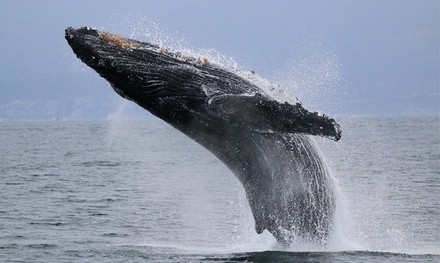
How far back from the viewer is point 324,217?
13.4 m

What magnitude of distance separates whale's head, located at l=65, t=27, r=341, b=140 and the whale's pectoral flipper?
0.09ft

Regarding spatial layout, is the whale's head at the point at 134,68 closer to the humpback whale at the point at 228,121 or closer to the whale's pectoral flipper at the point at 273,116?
the humpback whale at the point at 228,121

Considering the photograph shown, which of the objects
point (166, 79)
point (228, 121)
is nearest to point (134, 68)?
point (166, 79)

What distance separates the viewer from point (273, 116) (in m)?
11.7

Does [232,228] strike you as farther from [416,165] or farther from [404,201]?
[416,165]

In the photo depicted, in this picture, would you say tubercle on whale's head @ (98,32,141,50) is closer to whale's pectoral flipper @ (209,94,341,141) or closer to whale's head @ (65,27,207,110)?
whale's head @ (65,27,207,110)

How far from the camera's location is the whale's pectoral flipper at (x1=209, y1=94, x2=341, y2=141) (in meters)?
11.4

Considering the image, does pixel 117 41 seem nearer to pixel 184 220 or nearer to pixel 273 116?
pixel 273 116

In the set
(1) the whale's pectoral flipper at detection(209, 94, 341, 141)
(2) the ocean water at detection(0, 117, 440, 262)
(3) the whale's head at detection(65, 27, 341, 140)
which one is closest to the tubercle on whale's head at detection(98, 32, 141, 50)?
(3) the whale's head at detection(65, 27, 341, 140)

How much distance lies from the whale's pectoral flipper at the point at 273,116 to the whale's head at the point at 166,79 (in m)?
0.03

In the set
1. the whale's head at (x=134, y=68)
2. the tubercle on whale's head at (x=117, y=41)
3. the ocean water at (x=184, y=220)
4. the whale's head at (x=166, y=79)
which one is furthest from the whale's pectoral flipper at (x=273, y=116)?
the ocean water at (x=184, y=220)

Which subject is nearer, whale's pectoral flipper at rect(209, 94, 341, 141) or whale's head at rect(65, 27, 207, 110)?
whale's pectoral flipper at rect(209, 94, 341, 141)

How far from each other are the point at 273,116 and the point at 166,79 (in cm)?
200

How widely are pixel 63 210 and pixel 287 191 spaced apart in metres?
9.95
